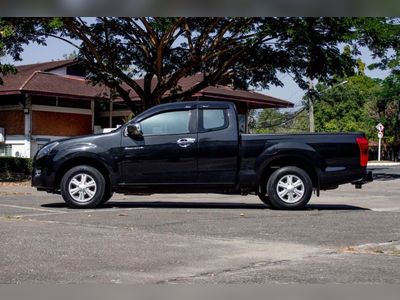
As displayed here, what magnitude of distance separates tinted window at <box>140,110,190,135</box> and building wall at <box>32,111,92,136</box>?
845 inches

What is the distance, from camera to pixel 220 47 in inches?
907

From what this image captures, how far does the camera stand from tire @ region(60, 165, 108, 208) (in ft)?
36.1

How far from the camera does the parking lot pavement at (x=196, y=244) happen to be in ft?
17.9

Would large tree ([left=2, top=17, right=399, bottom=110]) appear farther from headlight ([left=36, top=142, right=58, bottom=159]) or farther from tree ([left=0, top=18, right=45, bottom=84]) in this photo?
headlight ([left=36, top=142, right=58, bottom=159])

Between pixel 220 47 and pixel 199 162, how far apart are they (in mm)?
12704

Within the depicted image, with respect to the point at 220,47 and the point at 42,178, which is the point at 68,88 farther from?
the point at 42,178

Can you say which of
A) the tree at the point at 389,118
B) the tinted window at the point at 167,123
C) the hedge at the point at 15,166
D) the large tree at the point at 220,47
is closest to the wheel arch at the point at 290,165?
the tinted window at the point at 167,123

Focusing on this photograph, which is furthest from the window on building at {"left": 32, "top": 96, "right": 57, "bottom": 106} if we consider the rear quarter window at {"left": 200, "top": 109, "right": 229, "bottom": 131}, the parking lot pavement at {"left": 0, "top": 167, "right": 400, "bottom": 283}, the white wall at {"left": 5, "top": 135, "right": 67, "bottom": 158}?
the rear quarter window at {"left": 200, "top": 109, "right": 229, "bottom": 131}

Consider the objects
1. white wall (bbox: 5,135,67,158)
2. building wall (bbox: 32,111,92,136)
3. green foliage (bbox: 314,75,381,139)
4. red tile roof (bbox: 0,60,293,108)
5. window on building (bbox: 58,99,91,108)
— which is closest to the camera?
red tile roof (bbox: 0,60,293,108)

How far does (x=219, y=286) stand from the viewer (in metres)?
4.98

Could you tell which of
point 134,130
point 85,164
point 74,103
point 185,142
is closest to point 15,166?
point 74,103

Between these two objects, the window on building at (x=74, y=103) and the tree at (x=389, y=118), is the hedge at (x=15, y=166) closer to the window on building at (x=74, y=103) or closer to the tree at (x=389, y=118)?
the window on building at (x=74, y=103)

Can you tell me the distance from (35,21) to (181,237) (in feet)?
52.2

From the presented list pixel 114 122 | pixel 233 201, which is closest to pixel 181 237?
pixel 233 201
